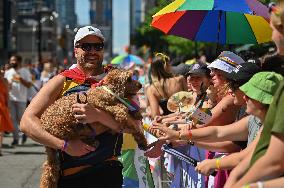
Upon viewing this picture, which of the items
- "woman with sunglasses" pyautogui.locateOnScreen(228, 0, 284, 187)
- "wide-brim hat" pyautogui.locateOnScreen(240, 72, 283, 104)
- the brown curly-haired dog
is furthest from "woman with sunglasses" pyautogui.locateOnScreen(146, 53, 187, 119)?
"woman with sunglasses" pyautogui.locateOnScreen(228, 0, 284, 187)

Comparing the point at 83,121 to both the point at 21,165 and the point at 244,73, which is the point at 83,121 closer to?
the point at 244,73

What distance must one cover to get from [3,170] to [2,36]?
9597cm

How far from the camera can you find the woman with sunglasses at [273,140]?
3107 millimetres

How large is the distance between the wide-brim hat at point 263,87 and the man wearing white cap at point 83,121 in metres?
1.34

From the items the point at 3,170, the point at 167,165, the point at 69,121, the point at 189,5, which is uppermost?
the point at 189,5

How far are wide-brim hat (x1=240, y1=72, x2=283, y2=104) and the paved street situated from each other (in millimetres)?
7372

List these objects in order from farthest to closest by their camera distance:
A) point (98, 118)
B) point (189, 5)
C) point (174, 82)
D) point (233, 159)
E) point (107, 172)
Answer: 1. point (174, 82)
2. point (189, 5)
3. point (107, 172)
4. point (98, 118)
5. point (233, 159)

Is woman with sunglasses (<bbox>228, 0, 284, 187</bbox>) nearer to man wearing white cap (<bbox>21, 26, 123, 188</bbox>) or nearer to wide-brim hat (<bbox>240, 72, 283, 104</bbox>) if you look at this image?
wide-brim hat (<bbox>240, 72, 283, 104</bbox>)

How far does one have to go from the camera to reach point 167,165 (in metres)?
8.60

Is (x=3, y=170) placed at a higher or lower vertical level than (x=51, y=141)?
lower

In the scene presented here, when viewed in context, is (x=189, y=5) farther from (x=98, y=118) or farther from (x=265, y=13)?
(x=98, y=118)

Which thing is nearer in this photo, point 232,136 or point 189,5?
point 232,136

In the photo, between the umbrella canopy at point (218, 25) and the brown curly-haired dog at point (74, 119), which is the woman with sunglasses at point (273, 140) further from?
the umbrella canopy at point (218, 25)

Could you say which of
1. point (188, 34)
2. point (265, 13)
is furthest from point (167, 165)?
point (265, 13)
